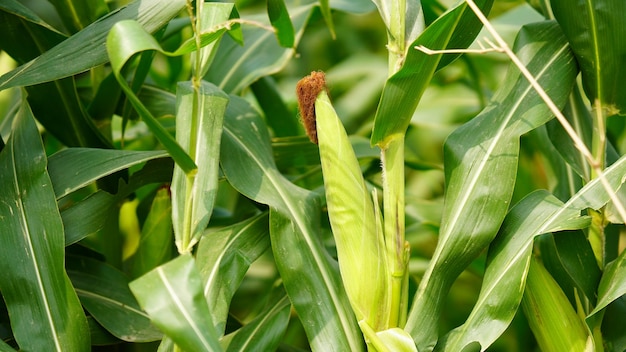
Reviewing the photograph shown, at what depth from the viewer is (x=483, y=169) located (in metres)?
0.78

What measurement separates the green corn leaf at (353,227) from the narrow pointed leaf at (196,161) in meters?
0.11

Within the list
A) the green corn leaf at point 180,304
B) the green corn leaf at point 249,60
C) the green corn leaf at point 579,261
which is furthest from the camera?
the green corn leaf at point 249,60

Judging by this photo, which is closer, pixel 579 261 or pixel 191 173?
pixel 191 173

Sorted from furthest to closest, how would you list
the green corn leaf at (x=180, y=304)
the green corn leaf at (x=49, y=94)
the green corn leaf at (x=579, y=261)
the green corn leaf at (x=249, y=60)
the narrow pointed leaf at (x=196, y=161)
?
the green corn leaf at (x=249, y=60) → the green corn leaf at (x=49, y=94) → the green corn leaf at (x=579, y=261) → the narrow pointed leaf at (x=196, y=161) → the green corn leaf at (x=180, y=304)

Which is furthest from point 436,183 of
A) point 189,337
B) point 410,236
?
point 189,337

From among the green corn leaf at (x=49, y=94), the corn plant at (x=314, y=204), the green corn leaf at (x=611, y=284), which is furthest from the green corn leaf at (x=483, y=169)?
the green corn leaf at (x=49, y=94)

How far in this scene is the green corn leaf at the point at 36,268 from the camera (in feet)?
2.42

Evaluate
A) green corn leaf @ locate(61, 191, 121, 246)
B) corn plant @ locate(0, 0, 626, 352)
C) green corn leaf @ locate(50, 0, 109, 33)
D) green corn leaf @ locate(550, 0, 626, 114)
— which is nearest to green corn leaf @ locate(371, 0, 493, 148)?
corn plant @ locate(0, 0, 626, 352)

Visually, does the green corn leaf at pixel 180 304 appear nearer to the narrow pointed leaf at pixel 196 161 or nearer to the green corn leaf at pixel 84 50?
the narrow pointed leaf at pixel 196 161

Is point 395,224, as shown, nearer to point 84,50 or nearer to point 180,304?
point 180,304

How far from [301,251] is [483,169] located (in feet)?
0.70

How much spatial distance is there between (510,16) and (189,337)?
974 mm

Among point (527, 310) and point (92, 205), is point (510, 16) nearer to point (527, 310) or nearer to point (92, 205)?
point (527, 310)

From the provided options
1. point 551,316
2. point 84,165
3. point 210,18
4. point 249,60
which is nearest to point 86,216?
point 84,165
